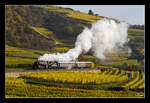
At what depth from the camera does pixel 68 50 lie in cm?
1783

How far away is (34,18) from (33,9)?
836 mm

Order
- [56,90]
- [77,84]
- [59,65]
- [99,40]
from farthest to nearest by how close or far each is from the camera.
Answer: [59,65]
[99,40]
[77,84]
[56,90]

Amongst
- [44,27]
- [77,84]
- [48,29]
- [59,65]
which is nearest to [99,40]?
[59,65]

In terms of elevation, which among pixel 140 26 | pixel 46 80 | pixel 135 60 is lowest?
pixel 46 80

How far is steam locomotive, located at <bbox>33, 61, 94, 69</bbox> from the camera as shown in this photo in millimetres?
17641

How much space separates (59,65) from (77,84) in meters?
2.68

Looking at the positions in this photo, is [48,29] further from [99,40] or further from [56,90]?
[56,90]

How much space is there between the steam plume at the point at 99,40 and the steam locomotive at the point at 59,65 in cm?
34

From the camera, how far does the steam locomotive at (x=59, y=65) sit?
57.9 feet

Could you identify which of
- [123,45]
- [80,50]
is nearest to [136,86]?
[123,45]

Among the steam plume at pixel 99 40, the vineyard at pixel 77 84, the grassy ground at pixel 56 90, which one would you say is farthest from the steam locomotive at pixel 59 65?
the grassy ground at pixel 56 90

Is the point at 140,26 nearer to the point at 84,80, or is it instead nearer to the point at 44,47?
the point at 84,80

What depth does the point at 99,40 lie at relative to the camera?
1770cm

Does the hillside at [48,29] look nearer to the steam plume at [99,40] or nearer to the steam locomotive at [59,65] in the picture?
the steam plume at [99,40]
